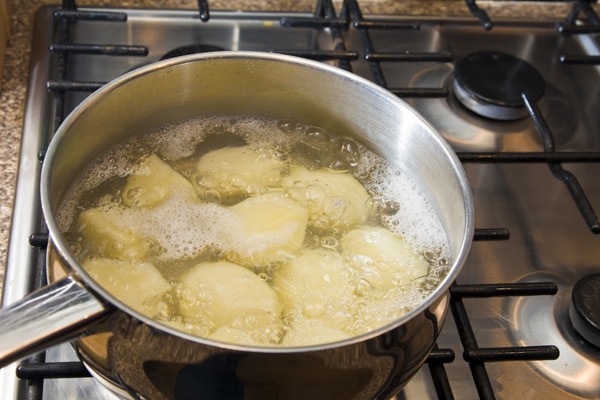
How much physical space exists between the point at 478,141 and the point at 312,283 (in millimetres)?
333

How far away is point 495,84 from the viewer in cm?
85

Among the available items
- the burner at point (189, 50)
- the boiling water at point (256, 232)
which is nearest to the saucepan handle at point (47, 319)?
the boiling water at point (256, 232)

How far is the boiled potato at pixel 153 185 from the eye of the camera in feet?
2.10

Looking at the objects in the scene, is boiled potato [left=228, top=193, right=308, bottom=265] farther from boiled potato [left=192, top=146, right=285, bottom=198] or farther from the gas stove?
the gas stove

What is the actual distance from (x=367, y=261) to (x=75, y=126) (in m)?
0.25

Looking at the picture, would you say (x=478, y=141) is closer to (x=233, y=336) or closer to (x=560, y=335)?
(x=560, y=335)

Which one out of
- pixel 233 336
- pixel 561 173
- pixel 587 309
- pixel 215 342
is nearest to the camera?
pixel 215 342

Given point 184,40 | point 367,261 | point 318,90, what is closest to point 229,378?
point 367,261

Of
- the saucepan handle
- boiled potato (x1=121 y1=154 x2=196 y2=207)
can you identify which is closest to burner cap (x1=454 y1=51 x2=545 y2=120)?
boiled potato (x1=121 y1=154 x2=196 y2=207)

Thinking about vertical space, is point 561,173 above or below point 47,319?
below

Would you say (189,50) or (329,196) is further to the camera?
(189,50)

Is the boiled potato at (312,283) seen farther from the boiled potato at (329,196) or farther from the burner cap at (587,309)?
the burner cap at (587,309)

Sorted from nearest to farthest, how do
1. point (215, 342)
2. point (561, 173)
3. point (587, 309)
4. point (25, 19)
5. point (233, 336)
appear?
point (215, 342), point (233, 336), point (587, 309), point (561, 173), point (25, 19)

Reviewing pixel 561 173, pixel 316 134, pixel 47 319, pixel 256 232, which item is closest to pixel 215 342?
pixel 47 319
